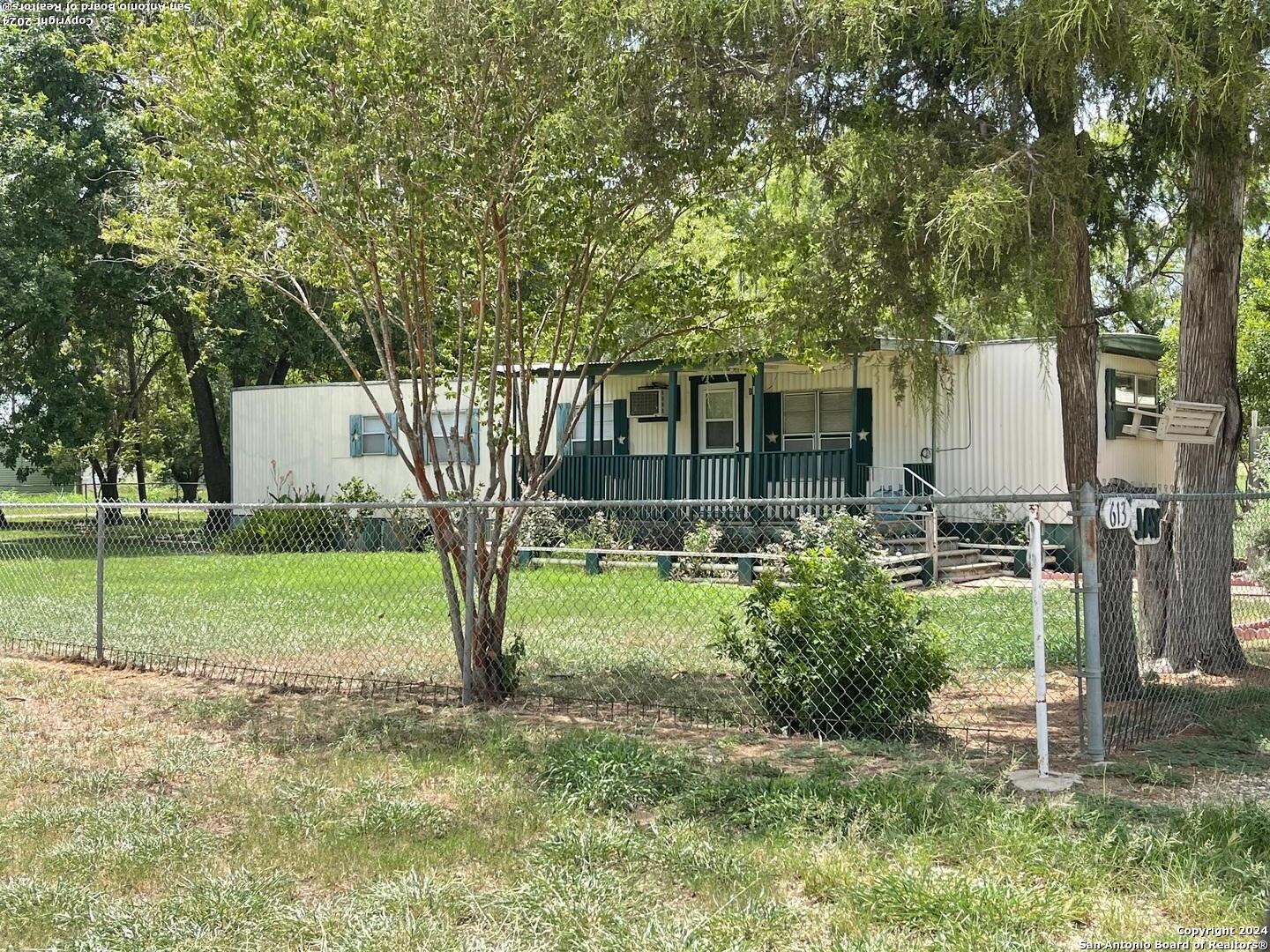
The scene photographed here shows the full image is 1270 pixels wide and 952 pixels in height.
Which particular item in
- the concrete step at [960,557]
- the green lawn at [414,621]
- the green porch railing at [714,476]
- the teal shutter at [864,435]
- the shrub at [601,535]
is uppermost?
the teal shutter at [864,435]

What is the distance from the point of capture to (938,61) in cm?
649

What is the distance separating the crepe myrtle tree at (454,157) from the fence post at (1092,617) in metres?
3.00

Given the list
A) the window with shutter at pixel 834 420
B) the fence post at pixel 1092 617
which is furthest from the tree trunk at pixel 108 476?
the fence post at pixel 1092 617

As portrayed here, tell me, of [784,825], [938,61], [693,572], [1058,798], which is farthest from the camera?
[693,572]

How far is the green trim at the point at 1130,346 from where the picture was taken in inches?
653

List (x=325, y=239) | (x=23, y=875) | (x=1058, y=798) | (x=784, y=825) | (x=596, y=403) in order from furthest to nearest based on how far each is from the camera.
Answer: (x=596, y=403) → (x=325, y=239) → (x=1058, y=798) → (x=784, y=825) → (x=23, y=875)

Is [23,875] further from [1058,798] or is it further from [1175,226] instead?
[1175,226]

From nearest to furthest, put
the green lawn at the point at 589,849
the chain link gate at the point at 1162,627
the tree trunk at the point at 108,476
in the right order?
the green lawn at the point at 589,849
the chain link gate at the point at 1162,627
the tree trunk at the point at 108,476

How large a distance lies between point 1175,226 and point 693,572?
29.9ft

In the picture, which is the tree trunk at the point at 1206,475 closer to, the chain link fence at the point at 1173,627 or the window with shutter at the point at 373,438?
the chain link fence at the point at 1173,627

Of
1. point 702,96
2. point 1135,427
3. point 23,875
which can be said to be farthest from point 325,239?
point 1135,427

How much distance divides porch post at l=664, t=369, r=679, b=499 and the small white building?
0.02 meters

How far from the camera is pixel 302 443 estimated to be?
2350cm

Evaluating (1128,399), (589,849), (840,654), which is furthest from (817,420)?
(589,849)
